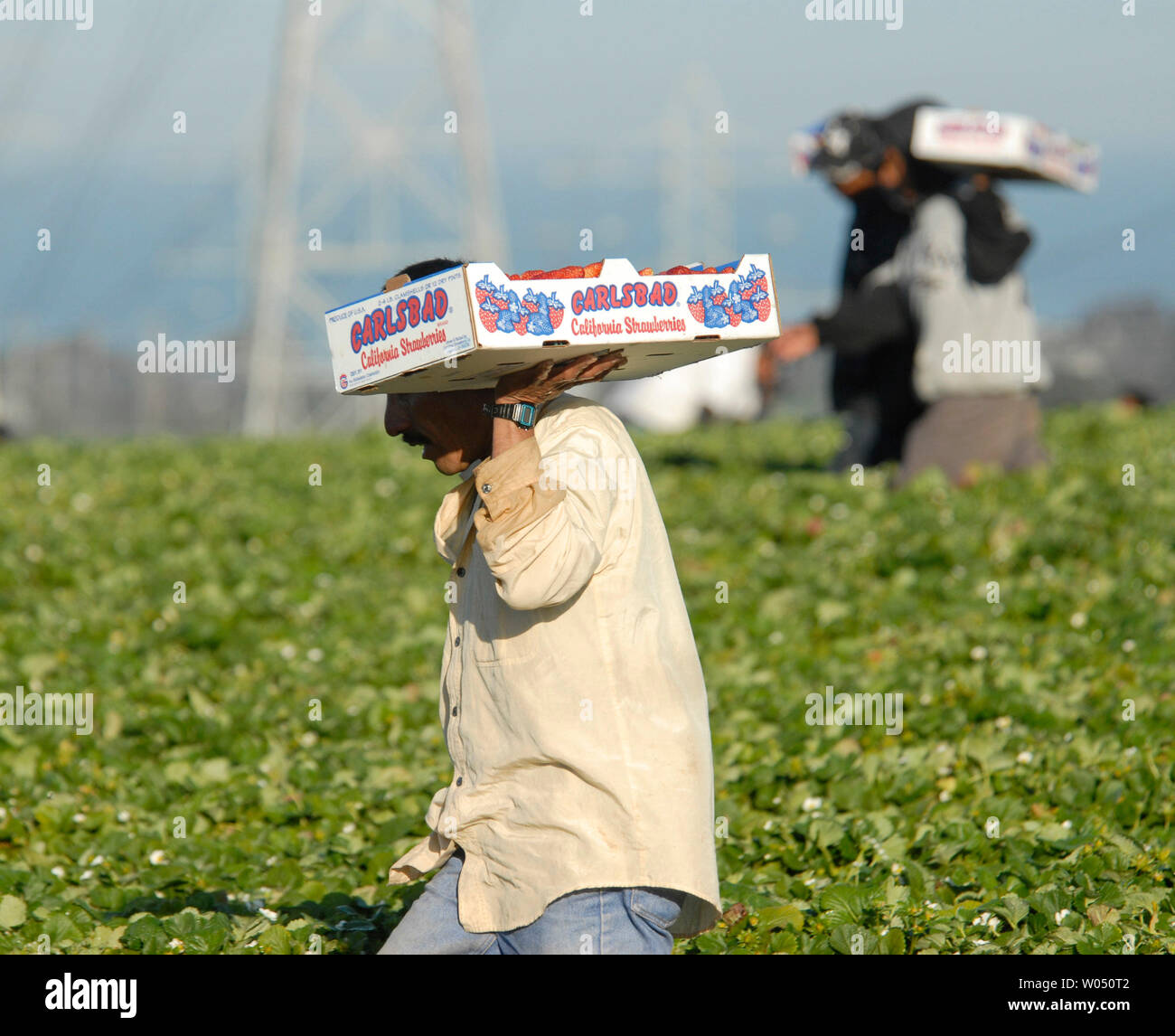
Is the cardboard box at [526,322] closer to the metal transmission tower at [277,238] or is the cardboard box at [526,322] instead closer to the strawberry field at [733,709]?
the strawberry field at [733,709]

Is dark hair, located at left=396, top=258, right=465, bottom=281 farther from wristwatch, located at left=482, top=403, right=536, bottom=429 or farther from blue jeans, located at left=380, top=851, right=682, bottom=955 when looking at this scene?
blue jeans, located at left=380, top=851, right=682, bottom=955

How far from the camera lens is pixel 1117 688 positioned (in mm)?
6195

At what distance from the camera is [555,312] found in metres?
2.94

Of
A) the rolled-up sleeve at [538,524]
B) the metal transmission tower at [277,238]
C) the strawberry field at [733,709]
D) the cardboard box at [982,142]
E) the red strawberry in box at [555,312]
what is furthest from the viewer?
the metal transmission tower at [277,238]

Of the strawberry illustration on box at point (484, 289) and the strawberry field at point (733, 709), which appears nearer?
the strawberry illustration on box at point (484, 289)

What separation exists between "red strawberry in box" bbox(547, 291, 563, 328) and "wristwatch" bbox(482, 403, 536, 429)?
0.60 feet

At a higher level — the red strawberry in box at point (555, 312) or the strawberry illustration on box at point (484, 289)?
the strawberry illustration on box at point (484, 289)

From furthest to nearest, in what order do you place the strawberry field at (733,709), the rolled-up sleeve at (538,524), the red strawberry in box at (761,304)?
1. the strawberry field at (733,709)
2. the red strawberry in box at (761,304)
3. the rolled-up sleeve at (538,524)

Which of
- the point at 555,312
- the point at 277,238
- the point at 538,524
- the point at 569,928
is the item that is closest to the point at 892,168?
the point at 555,312

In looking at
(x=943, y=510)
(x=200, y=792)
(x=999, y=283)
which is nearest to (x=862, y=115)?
(x=999, y=283)

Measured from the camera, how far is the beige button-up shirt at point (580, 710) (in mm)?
2943

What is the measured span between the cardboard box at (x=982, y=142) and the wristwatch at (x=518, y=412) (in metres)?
7.88

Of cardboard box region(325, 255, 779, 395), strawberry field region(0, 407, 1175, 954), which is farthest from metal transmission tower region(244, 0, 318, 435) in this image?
cardboard box region(325, 255, 779, 395)

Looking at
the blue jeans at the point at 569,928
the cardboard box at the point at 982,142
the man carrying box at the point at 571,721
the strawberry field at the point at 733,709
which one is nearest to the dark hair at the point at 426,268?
the man carrying box at the point at 571,721
